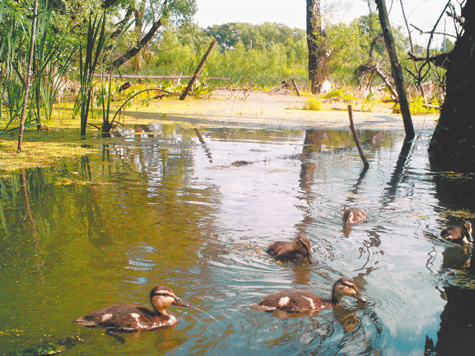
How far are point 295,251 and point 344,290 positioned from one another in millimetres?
697

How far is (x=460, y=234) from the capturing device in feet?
13.9

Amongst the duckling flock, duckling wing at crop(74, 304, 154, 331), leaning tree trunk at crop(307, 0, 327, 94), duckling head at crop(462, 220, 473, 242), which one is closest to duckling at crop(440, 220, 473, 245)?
duckling head at crop(462, 220, 473, 242)

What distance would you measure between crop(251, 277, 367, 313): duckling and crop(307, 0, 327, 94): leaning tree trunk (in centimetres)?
2034

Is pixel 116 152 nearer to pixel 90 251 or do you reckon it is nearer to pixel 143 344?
pixel 90 251

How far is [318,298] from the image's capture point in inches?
121

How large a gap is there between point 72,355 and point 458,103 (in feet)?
24.6

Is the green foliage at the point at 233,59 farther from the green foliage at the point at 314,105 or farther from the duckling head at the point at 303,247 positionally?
the duckling head at the point at 303,247

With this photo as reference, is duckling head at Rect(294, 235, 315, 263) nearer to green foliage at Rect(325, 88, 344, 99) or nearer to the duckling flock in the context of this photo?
the duckling flock

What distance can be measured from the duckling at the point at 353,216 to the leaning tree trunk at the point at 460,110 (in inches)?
150

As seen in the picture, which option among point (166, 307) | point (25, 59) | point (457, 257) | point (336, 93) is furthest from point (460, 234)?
point (336, 93)

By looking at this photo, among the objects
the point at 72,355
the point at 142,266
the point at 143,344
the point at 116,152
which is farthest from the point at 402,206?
the point at 116,152

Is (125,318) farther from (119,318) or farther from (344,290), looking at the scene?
(344,290)

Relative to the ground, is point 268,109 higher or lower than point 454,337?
higher

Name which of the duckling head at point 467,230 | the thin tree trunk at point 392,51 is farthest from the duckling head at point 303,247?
the thin tree trunk at point 392,51
